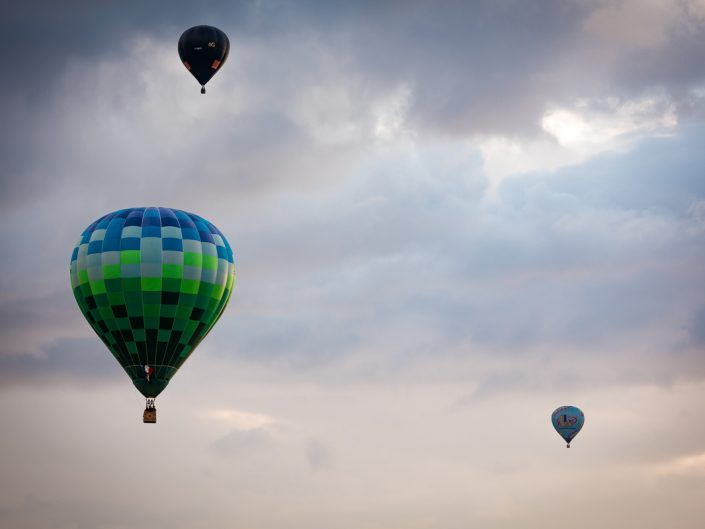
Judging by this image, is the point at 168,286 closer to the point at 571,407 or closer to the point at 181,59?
the point at 181,59

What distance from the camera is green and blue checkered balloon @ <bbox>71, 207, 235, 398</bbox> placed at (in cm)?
9256

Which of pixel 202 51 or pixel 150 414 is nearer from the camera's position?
pixel 150 414

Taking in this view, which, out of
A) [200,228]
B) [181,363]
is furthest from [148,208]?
[181,363]

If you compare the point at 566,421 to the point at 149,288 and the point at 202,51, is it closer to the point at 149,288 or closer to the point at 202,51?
the point at 202,51

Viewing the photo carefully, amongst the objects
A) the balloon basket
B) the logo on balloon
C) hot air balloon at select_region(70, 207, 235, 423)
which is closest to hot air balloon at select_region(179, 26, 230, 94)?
hot air balloon at select_region(70, 207, 235, 423)

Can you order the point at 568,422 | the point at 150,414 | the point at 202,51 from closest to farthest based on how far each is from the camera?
the point at 150,414, the point at 202,51, the point at 568,422

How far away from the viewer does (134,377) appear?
303 ft

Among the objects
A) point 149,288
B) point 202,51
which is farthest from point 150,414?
point 202,51

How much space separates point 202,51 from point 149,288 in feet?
59.3

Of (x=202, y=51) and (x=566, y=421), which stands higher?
(x=202, y=51)

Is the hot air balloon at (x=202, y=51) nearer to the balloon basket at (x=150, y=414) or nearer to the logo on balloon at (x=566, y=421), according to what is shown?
the balloon basket at (x=150, y=414)

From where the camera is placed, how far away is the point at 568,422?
451ft

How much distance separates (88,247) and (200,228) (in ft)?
22.3

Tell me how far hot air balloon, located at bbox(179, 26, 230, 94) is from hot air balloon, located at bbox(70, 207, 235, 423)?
39.9 ft
